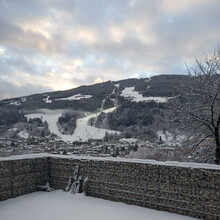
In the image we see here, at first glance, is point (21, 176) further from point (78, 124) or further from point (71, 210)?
point (78, 124)

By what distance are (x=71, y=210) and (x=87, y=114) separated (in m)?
104

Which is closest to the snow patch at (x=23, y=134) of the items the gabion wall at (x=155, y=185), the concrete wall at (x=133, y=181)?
the concrete wall at (x=133, y=181)

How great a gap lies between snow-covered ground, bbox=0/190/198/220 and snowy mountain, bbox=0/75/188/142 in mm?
54178

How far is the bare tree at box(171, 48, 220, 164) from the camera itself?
795cm

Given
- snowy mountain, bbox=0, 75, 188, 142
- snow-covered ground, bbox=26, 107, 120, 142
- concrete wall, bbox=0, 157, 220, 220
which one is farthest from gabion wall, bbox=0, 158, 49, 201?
snow-covered ground, bbox=26, 107, 120, 142

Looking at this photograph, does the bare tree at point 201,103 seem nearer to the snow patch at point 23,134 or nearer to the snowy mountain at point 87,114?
the snowy mountain at point 87,114

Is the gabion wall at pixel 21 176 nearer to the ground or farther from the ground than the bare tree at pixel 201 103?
nearer to the ground

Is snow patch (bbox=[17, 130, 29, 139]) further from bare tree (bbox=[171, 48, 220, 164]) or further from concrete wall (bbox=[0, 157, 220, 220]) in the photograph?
bare tree (bbox=[171, 48, 220, 164])

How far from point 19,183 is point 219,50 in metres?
8.16

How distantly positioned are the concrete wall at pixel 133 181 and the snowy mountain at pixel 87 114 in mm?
53374

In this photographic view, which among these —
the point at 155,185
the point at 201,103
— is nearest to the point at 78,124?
the point at 201,103

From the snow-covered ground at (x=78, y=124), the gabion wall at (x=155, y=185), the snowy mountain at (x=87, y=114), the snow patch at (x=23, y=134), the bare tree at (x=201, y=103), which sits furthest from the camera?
the snow-covered ground at (x=78, y=124)

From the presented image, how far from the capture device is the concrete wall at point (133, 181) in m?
5.32

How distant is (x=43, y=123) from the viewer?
97.6 metres
